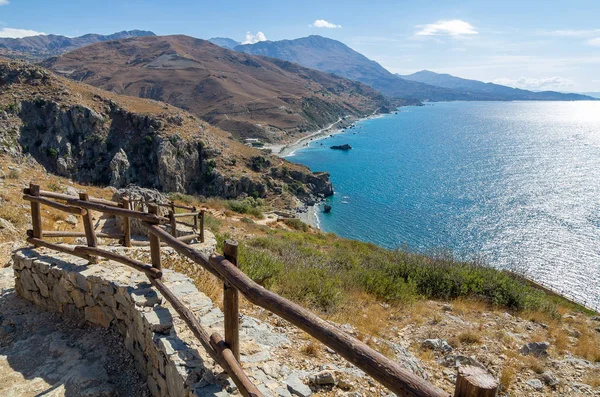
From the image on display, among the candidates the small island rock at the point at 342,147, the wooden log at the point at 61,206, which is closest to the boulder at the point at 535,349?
the wooden log at the point at 61,206

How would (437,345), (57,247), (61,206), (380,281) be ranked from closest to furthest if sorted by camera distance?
1. (61,206)
2. (57,247)
3. (437,345)
4. (380,281)

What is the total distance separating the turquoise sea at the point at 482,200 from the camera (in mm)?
38531

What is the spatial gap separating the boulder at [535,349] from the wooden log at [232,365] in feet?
23.8

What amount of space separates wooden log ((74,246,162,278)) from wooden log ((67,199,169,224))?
2.31 feet

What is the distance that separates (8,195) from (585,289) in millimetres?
41507

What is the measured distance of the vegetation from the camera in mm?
9055

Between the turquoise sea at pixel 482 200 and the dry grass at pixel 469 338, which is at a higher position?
the dry grass at pixel 469 338

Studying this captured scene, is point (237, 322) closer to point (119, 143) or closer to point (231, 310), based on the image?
point (231, 310)

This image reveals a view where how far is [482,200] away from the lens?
57.8m

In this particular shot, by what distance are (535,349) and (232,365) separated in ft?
25.2

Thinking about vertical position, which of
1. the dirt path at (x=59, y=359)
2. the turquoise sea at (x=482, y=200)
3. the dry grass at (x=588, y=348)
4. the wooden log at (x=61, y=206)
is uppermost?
the wooden log at (x=61, y=206)

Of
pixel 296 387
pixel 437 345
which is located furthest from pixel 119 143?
pixel 296 387

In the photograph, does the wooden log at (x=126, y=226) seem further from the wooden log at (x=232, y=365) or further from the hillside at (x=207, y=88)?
the hillside at (x=207, y=88)

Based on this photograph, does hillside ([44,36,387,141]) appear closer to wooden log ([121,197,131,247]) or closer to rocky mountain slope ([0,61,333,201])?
rocky mountain slope ([0,61,333,201])
